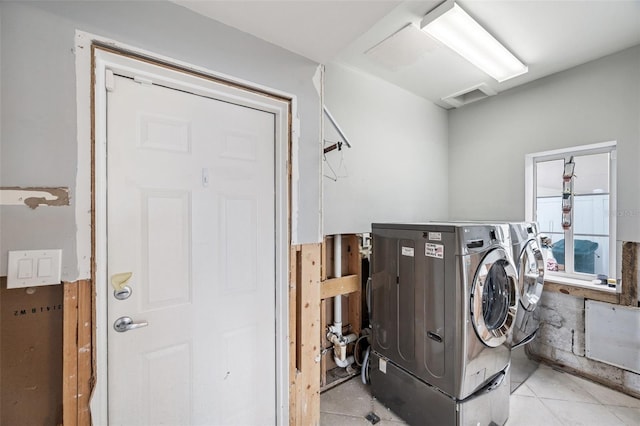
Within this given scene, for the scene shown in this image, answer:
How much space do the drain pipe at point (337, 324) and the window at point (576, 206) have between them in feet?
6.63

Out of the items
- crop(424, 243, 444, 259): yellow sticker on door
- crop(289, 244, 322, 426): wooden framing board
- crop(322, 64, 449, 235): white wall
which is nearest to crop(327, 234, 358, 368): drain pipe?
crop(322, 64, 449, 235): white wall

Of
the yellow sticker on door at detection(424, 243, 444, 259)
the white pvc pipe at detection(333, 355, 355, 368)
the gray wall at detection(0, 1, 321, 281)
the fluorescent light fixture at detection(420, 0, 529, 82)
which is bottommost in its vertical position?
the white pvc pipe at detection(333, 355, 355, 368)

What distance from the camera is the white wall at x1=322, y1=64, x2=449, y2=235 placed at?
2.30 meters

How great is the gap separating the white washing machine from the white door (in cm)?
181

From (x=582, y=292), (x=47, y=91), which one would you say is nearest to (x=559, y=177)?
(x=582, y=292)

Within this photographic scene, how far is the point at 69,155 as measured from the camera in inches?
37.7

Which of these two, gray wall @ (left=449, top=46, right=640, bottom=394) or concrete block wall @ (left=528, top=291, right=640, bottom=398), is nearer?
gray wall @ (left=449, top=46, right=640, bottom=394)

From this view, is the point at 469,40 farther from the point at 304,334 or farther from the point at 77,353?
the point at 77,353

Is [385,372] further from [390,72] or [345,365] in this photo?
[390,72]

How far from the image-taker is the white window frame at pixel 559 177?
86.7 inches

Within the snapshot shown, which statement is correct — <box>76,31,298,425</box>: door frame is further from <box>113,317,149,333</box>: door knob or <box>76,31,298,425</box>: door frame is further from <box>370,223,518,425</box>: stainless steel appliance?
<box>370,223,518,425</box>: stainless steel appliance

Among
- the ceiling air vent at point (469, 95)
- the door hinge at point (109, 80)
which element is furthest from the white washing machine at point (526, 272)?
the door hinge at point (109, 80)

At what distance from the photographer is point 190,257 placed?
1269 mm

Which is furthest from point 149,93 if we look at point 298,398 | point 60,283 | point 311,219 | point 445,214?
point 445,214
